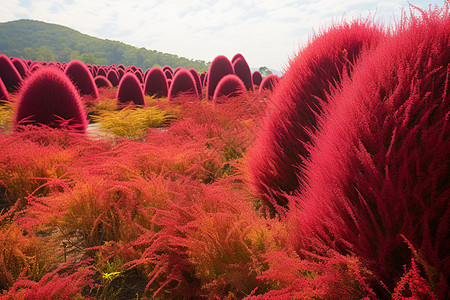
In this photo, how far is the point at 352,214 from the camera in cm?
108

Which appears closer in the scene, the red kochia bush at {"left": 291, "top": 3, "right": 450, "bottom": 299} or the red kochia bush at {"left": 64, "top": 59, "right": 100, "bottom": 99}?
the red kochia bush at {"left": 291, "top": 3, "right": 450, "bottom": 299}

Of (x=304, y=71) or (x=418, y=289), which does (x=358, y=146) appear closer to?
(x=418, y=289)

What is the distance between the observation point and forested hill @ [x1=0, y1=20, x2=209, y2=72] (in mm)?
88438

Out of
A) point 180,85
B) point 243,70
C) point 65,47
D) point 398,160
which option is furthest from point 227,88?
point 65,47

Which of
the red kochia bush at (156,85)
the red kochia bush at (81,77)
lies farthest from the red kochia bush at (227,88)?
the red kochia bush at (81,77)

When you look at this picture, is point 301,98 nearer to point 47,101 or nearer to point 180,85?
point 47,101

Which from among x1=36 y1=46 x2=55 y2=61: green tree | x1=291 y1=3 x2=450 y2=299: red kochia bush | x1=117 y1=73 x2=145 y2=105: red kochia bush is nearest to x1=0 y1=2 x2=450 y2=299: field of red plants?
x1=291 y1=3 x2=450 y2=299: red kochia bush

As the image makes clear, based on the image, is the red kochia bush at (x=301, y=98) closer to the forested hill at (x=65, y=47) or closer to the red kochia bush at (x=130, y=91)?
the red kochia bush at (x=130, y=91)

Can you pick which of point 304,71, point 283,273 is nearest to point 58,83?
point 304,71

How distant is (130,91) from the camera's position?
851cm

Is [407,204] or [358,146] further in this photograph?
[358,146]

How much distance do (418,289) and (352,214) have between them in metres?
0.30

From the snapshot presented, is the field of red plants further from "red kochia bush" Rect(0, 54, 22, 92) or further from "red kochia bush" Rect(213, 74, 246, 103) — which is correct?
"red kochia bush" Rect(0, 54, 22, 92)

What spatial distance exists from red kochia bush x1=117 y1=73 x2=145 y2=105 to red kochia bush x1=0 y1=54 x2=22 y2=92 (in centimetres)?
526
